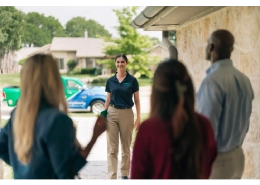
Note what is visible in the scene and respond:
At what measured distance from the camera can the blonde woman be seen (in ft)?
5.70

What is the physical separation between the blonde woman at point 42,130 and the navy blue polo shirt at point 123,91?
101 inches

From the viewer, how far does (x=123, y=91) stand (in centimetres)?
446

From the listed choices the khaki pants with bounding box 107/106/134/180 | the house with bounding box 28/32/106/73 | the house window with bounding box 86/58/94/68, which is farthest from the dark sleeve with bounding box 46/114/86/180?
the house window with bounding box 86/58/94/68

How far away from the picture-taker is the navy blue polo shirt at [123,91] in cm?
444

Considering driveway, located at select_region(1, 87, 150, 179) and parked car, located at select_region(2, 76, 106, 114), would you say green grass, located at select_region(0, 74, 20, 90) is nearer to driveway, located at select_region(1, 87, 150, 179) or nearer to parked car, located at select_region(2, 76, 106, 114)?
parked car, located at select_region(2, 76, 106, 114)

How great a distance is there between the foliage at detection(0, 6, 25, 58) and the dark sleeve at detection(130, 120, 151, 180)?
1577 centimetres

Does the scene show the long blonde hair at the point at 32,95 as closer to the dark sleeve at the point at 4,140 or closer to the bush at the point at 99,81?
the dark sleeve at the point at 4,140

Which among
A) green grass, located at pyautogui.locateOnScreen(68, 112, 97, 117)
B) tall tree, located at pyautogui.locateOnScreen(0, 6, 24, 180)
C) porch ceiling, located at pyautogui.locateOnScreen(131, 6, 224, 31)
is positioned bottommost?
green grass, located at pyautogui.locateOnScreen(68, 112, 97, 117)

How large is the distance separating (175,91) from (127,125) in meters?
2.81

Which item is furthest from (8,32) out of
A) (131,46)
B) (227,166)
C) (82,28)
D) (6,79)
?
(227,166)

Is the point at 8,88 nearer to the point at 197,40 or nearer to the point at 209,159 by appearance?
the point at 197,40

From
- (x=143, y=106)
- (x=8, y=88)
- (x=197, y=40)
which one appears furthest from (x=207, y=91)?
(x=143, y=106)

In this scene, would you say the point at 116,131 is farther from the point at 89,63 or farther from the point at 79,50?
the point at 79,50

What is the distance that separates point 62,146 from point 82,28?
29.4 meters
